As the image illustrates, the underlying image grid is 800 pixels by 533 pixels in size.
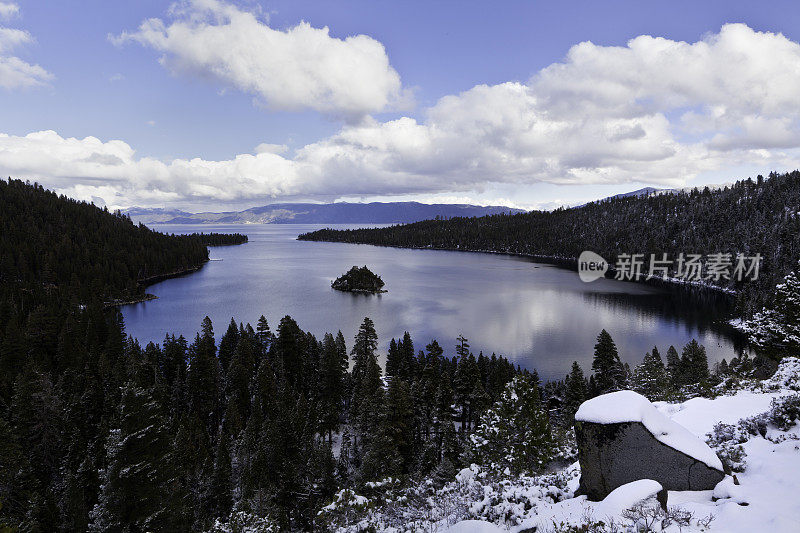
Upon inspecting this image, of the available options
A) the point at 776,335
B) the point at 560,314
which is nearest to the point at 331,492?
the point at 776,335

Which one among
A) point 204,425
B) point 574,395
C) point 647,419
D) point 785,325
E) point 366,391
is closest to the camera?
point 647,419

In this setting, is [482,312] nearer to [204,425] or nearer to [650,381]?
[650,381]

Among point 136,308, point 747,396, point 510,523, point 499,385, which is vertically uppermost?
point 747,396

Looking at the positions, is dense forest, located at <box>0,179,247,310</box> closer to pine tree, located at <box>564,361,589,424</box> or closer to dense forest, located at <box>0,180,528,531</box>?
dense forest, located at <box>0,180,528,531</box>

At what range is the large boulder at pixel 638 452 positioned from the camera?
10.9 metres

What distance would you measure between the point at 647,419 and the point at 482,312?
3872 inches

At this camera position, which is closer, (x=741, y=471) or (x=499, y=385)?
(x=741, y=471)

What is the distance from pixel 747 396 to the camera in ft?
63.3

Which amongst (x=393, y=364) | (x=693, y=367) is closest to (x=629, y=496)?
(x=393, y=364)

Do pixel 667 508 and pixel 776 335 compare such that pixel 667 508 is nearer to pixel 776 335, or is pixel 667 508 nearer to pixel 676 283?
pixel 776 335

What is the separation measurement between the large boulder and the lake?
57.0 meters

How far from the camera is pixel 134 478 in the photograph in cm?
1805

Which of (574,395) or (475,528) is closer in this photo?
(475,528)

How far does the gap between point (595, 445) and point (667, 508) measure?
2287 millimetres
